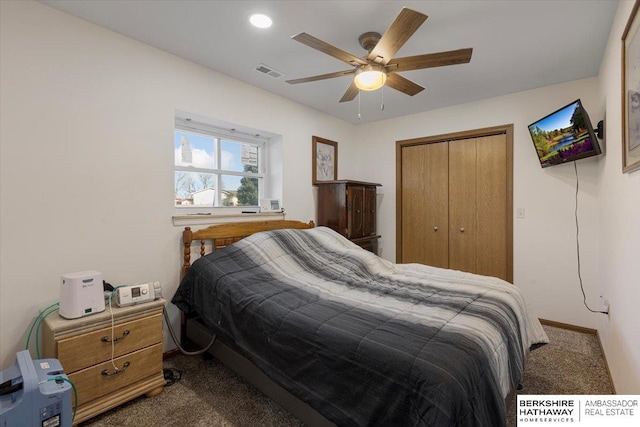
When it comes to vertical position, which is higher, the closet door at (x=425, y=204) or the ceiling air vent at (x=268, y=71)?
the ceiling air vent at (x=268, y=71)

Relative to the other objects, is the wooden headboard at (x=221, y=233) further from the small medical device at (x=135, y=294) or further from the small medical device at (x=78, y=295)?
the small medical device at (x=78, y=295)

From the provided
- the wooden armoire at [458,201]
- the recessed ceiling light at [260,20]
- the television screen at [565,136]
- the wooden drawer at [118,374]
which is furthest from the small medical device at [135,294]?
the television screen at [565,136]

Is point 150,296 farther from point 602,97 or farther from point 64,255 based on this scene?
point 602,97

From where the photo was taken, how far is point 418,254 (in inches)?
159

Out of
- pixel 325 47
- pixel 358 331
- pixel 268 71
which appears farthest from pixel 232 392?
pixel 268 71

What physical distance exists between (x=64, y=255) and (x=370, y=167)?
3.58 meters

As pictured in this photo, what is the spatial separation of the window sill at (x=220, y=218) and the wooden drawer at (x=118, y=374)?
0.98 m

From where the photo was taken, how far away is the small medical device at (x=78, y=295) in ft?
5.61

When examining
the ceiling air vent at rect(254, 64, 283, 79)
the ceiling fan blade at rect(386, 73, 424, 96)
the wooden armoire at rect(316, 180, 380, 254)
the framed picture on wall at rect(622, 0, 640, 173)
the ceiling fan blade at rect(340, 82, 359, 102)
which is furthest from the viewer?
the wooden armoire at rect(316, 180, 380, 254)

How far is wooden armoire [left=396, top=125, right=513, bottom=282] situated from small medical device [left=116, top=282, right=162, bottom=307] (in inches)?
121

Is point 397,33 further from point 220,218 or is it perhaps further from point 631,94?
point 220,218

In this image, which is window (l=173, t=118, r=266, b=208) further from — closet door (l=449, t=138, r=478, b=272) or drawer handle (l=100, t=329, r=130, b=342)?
→ closet door (l=449, t=138, r=478, b=272)

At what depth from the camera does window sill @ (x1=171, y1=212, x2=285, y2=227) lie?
2.56 metres

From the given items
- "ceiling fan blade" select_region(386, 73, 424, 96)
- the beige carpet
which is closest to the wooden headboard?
the beige carpet
